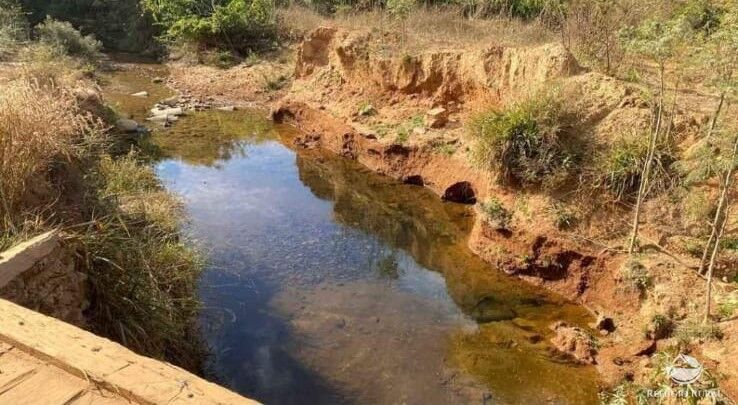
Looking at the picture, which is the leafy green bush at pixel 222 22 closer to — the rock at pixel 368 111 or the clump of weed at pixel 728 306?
the rock at pixel 368 111

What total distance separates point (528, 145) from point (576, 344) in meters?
3.43

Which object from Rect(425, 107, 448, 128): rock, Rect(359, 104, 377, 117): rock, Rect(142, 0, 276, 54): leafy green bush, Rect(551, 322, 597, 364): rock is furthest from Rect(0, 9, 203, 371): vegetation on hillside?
Rect(142, 0, 276, 54): leafy green bush

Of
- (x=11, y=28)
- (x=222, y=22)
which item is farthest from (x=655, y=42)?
(x=11, y=28)

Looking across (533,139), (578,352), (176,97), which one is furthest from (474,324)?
(176,97)

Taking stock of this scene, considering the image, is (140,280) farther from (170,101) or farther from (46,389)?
(170,101)

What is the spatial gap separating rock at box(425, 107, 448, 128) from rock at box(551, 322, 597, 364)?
6.40m

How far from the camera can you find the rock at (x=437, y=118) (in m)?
13.2

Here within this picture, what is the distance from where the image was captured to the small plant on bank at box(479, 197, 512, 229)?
9.55 m

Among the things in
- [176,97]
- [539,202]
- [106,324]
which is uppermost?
[106,324]

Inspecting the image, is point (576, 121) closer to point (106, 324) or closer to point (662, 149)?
point (662, 149)

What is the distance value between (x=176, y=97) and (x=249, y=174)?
8.00 m

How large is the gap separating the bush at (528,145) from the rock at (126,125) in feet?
30.5

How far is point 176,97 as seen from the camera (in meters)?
20.0

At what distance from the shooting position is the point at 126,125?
1540 cm
